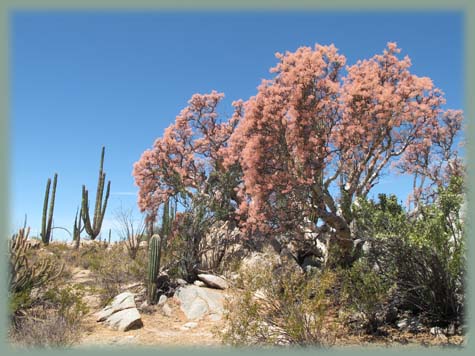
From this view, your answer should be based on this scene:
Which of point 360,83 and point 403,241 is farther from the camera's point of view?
point 360,83

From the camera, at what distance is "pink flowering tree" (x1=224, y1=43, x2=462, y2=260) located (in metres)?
10.9

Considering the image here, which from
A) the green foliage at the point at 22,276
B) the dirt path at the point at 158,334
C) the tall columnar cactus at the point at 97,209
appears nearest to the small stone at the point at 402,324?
the dirt path at the point at 158,334

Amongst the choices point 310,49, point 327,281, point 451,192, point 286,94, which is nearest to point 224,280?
point 327,281

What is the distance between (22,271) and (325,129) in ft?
28.2

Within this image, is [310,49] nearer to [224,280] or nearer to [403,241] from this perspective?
[403,241]

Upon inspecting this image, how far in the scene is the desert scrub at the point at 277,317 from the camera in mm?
6398

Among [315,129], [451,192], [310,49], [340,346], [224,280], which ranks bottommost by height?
[340,346]

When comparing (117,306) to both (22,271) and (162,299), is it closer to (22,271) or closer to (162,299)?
(162,299)

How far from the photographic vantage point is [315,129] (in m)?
11.0

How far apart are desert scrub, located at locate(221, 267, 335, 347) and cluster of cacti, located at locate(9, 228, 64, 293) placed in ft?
16.3

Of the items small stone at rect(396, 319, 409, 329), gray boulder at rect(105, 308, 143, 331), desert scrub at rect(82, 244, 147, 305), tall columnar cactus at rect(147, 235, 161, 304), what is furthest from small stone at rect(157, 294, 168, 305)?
small stone at rect(396, 319, 409, 329)

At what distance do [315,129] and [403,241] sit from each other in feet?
14.4

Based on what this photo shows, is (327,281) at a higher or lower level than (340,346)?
higher

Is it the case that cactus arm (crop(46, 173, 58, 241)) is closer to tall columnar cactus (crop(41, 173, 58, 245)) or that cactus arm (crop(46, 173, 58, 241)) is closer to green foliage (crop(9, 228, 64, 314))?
tall columnar cactus (crop(41, 173, 58, 245))
